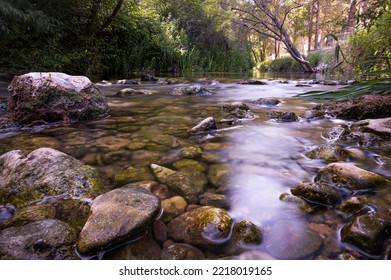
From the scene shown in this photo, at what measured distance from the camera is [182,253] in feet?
3.31

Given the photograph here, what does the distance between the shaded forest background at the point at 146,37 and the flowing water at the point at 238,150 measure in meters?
2.23

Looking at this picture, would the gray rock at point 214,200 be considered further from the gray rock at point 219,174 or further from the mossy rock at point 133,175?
the mossy rock at point 133,175

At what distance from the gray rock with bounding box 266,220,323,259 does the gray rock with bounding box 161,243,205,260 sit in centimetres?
29

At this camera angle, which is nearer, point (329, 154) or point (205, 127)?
point (329, 154)

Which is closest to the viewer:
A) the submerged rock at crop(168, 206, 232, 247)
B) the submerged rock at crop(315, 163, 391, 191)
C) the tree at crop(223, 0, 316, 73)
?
the submerged rock at crop(168, 206, 232, 247)

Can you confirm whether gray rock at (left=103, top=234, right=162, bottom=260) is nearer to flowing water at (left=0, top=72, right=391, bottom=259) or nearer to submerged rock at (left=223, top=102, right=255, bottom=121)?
flowing water at (left=0, top=72, right=391, bottom=259)

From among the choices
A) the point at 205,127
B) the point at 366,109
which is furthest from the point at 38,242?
the point at 366,109

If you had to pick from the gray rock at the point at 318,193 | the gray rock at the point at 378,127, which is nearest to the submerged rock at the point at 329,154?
the gray rock at the point at 318,193

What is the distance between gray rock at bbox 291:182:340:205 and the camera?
1.26 metres

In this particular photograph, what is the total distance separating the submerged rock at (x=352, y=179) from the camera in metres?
1.33

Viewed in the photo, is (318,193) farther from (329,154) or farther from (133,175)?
(133,175)

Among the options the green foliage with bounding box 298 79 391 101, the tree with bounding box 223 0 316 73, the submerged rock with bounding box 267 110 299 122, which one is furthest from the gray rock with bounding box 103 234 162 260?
the tree with bounding box 223 0 316 73

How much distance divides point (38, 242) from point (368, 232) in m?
1.28
